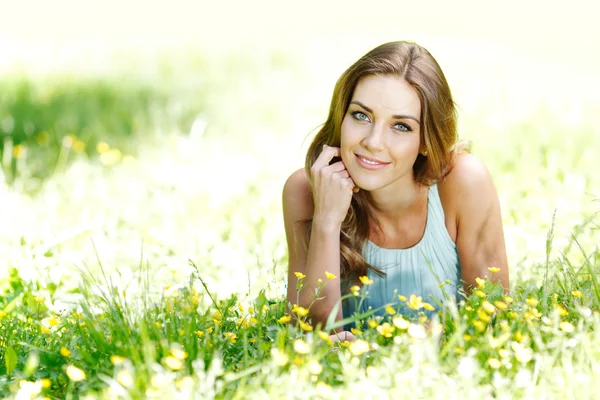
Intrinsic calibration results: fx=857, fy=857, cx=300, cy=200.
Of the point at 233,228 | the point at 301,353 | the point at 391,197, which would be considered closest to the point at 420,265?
the point at 391,197

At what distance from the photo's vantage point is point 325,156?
3.30m

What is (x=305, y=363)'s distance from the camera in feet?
7.83

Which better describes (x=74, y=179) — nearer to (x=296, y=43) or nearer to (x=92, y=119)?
(x=92, y=119)

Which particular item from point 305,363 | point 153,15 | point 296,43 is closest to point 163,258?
point 305,363

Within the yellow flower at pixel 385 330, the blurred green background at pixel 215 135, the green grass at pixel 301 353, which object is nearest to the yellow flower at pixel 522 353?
the green grass at pixel 301 353

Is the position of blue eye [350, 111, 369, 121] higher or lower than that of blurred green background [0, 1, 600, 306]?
higher

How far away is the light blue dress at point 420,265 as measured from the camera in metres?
3.49

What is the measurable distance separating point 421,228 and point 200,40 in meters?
7.01

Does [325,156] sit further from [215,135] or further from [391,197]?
[215,135]

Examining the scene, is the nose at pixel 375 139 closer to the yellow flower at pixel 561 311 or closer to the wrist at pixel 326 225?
the wrist at pixel 326 225

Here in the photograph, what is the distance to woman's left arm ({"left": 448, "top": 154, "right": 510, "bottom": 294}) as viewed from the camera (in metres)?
3.37

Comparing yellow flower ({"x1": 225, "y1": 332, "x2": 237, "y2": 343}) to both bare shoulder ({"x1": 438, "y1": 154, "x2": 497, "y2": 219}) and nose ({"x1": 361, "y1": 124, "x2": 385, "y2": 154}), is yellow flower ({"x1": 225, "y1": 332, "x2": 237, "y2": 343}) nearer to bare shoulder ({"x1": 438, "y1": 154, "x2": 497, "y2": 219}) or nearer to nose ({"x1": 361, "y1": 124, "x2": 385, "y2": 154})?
nose ({"x1": 361, "y1": 124, "x2": 385, "y2": 154})

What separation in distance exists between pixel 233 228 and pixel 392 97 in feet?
5.56

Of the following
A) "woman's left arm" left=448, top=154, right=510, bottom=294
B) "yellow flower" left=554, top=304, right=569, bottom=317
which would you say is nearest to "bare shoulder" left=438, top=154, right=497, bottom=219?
"woman's left arm" left=448, top=154, right=510, bottom=294
